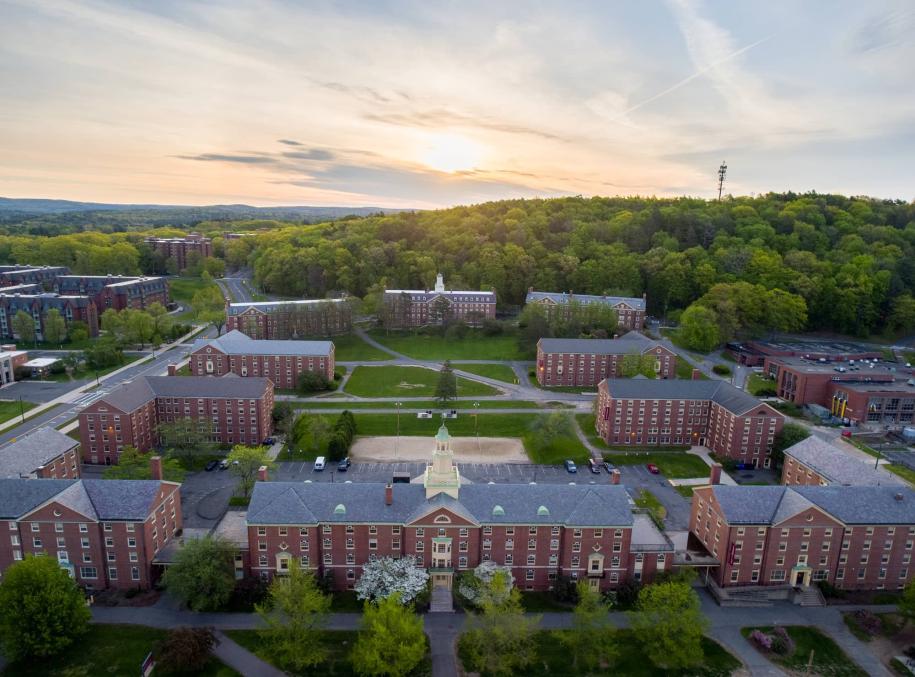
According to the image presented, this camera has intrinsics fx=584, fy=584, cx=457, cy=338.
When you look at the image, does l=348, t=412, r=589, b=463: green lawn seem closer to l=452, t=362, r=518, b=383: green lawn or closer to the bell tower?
l=452, t=362, r=518, b=383: green lawn

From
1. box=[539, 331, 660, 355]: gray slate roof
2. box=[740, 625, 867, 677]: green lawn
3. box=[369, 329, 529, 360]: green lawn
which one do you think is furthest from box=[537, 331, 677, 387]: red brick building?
box=[740, 625, 867, 677]: green lawn

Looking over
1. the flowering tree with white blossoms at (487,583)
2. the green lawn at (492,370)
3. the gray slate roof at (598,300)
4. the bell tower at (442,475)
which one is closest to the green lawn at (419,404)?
the green lawn at (492,370)

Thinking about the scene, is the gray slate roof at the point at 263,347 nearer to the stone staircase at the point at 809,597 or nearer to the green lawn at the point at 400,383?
the green lawn at the point at 400,383

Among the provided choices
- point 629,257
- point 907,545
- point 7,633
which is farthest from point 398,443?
point 629,257

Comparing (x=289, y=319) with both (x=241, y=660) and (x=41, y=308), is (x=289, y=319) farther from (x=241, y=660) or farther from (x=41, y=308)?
(x=241, y=660)

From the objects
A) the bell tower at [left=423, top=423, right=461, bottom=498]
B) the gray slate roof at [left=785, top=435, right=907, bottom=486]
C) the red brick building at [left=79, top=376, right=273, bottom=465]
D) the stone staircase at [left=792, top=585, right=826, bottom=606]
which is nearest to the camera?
the bell tower at [left=423, top=423, right=461, bottom=498]

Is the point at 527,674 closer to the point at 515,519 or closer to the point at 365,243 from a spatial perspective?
the point at 515,519

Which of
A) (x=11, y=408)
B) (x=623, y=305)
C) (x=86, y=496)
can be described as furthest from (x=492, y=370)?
(x=11, y=408)
